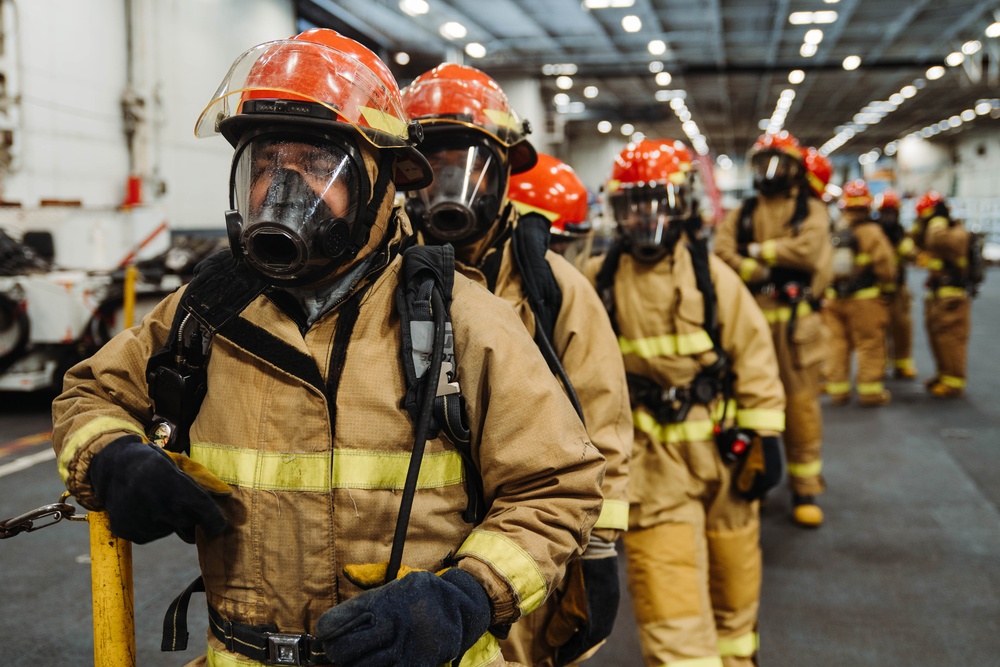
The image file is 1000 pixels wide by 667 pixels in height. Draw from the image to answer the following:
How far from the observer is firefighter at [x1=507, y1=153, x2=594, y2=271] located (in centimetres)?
354

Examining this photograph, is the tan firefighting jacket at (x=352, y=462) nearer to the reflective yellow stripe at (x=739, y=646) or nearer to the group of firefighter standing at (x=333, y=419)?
the group of firefighter standing at (x=333, y=419)

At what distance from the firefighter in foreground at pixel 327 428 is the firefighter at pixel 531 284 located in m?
0.67

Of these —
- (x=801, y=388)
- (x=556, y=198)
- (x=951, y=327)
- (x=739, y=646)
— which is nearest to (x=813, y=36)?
(x=951, y=327)

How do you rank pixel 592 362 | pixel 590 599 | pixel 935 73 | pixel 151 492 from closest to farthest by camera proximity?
pixel 151 492, pixel 590 599, pixel 592 362, pixel 935 73

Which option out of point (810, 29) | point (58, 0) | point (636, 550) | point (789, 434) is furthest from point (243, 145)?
point (810, 29)

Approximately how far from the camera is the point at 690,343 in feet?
10.6

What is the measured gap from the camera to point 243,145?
1.50 meters

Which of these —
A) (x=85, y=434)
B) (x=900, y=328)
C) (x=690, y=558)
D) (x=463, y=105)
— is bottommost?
(x=690, y=558)

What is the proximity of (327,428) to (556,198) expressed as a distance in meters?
2.41

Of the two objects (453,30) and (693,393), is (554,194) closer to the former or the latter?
(693,393)

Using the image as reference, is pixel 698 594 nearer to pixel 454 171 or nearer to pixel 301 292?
pixel 454 171

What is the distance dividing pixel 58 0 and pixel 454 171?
31.2 feet

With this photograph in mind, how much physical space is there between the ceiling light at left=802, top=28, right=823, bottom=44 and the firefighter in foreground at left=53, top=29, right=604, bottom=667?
1627cm

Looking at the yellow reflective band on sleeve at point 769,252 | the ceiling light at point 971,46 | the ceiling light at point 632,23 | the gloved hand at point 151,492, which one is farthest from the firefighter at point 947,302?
the ceiling light at point 971,46
